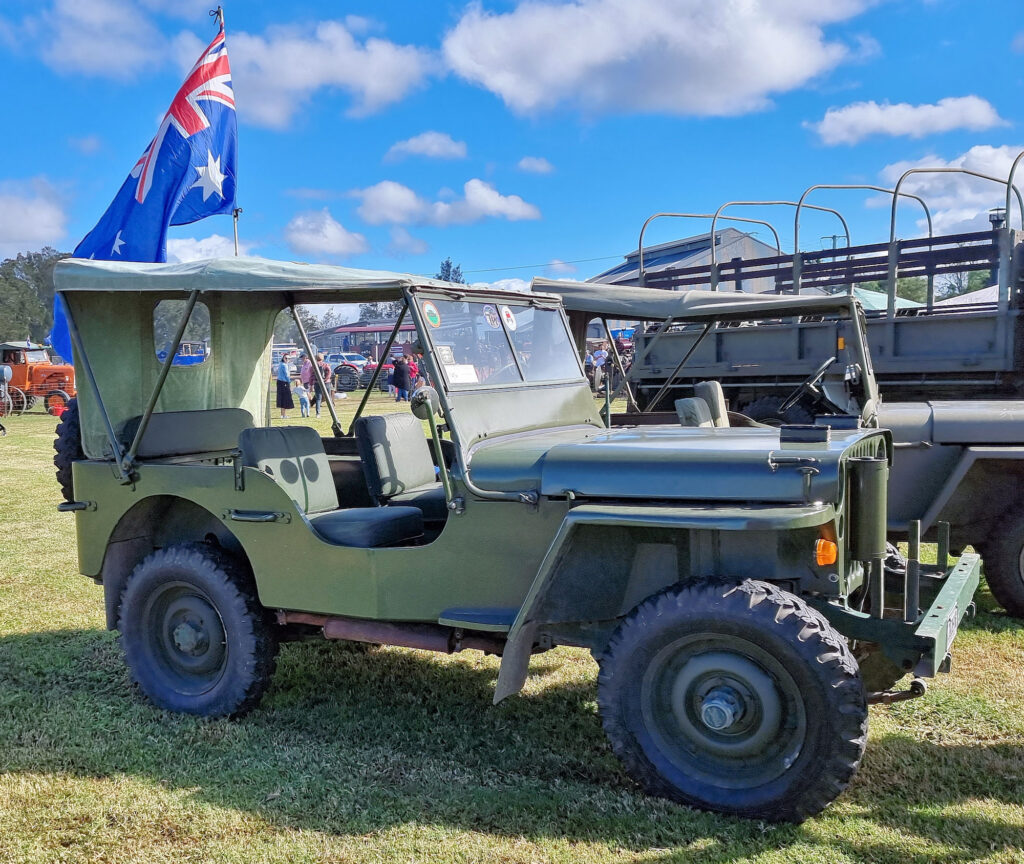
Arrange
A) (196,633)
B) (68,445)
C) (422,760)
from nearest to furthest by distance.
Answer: (422,760)
(196,633)
(68,445)

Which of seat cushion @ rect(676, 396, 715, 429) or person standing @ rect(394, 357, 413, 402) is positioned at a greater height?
person standing @ rect(394, 357, 413, 402)

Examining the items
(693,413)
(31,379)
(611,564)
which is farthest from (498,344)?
(31,379)

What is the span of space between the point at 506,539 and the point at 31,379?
2466cm

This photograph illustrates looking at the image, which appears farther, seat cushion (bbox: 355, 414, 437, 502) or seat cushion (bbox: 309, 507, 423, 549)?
seat cushion (bbox: 355, 414, 437, 502)

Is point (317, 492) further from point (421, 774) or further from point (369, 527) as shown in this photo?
point (421, 774)

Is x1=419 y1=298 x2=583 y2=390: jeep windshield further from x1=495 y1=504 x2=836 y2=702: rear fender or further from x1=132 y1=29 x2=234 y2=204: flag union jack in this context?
x1=132 y1=29 x2=234 y2=204: flag union jack

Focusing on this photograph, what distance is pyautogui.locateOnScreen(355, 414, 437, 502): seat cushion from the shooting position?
4387 millimetres

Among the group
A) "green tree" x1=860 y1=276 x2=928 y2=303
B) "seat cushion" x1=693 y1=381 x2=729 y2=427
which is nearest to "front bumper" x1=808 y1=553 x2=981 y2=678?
"seat cushion" x1=693 y1=381 x2=729 y2=427

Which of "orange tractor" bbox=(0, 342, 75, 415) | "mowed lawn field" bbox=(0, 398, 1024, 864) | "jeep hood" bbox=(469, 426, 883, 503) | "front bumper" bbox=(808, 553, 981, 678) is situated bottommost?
"mowed lawn field" bbox=(0, 398, 1024, 864)

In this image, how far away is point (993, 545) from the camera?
5.27 metres

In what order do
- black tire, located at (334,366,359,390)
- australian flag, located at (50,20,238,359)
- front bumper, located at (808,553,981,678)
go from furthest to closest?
black tire, located at (334,366,359,390) → australian flag, located at (50,20,238,359) → front bumper, located at (808,553,981,678)

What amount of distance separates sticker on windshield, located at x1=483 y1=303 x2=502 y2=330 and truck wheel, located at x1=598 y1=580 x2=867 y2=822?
62.1 inches

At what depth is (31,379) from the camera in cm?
2441

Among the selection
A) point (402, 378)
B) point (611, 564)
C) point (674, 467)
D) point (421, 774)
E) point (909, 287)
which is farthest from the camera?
point (909, 287)
